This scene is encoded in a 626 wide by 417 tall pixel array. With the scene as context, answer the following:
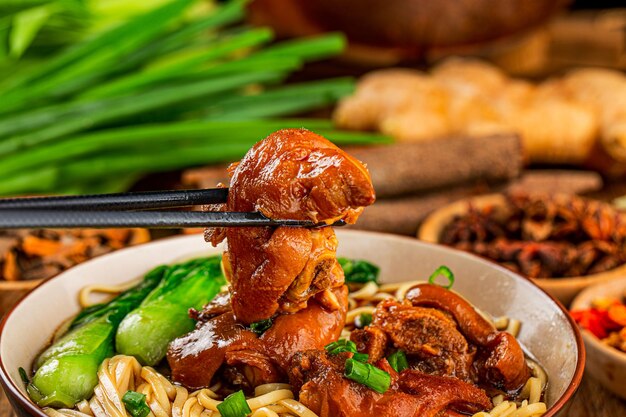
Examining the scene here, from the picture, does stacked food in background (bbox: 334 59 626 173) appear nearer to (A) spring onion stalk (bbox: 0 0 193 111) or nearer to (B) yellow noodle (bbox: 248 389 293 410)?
(A) spring onion stalk (bbox: 0 0 193 111)

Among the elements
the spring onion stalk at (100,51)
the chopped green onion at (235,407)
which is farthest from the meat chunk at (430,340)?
the spring onion stalk at (100,51)

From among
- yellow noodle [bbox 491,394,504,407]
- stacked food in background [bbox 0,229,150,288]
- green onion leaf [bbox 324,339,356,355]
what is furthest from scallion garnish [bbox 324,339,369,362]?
stacked food in background [bbox 0,229,150,288]

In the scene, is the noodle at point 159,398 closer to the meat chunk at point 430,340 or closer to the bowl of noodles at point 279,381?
the bowl of noodles at point 279,381

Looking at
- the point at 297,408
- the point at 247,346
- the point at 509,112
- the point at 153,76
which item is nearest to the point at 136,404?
the point at 247,346

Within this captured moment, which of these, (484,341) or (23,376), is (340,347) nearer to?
(484,341)

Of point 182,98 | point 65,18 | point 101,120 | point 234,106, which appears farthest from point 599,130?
point 65,18

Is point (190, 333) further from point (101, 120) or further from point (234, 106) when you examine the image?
point (234, 106)

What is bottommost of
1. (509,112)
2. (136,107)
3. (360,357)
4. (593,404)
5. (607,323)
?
(593,404)
